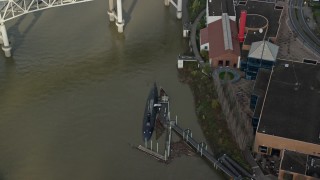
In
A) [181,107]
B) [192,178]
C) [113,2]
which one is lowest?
[192,178]

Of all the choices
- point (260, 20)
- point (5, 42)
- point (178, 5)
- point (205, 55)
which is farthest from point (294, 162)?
point (5, 42)

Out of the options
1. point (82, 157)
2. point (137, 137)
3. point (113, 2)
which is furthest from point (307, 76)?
point (113, 2)

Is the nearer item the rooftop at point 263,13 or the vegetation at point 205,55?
the vegetation at point 205,55

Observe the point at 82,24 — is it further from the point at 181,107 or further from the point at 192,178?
the point at 192,178

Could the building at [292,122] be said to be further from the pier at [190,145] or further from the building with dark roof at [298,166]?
the pier at [190,145]

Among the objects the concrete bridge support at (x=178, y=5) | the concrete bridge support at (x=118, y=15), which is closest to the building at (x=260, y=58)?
the concrete bridge support at (x=178, y=5)

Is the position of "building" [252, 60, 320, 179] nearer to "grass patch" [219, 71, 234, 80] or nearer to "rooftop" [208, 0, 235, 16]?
"grass patch" [219, 71, 234, 80]

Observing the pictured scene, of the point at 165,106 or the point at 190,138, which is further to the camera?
the point at 165,106
